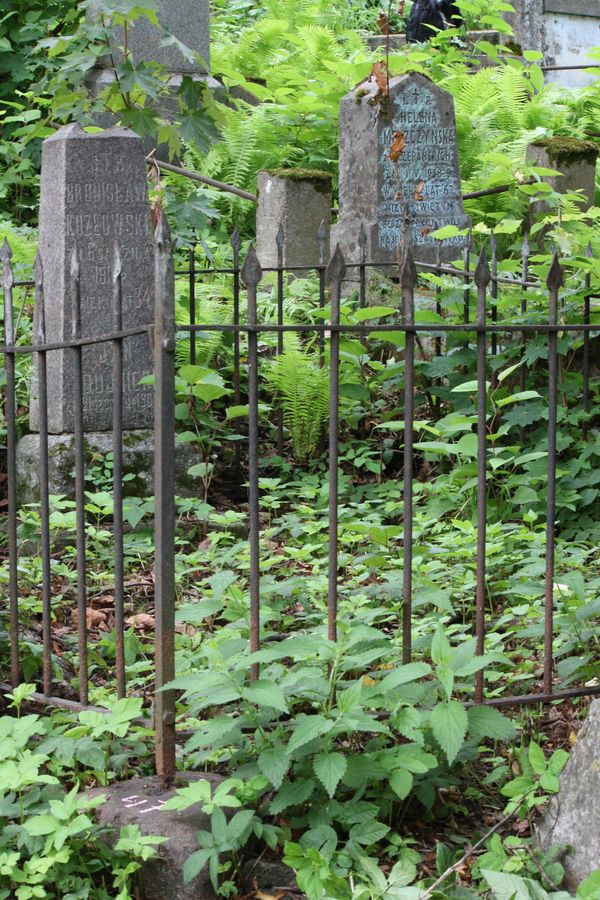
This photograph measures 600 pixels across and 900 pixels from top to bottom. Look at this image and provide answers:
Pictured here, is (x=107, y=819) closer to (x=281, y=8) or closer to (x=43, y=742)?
(x=43, y=742)

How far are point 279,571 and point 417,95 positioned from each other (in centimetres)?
457

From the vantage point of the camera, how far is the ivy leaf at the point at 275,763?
2.53 m

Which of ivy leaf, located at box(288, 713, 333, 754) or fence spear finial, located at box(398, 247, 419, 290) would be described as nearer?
ivy leaf, located at box(288, 713, 333, 754)

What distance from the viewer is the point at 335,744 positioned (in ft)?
9.48

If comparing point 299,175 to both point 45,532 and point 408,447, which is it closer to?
point 45,532

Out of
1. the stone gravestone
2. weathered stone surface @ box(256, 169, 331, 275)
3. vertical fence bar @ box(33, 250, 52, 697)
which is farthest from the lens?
weathered stone surface @ box(256, 169, 331, 275)

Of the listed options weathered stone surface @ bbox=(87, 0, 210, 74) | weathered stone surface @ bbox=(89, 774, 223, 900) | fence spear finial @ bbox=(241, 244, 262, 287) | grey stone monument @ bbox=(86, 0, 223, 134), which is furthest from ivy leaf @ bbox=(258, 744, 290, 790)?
weathered stone surface @ bbox=(87, 0, 210, 74)

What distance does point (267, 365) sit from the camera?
647cm

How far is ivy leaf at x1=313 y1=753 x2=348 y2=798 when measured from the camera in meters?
2.46

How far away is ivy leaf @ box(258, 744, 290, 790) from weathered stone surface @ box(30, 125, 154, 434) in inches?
117

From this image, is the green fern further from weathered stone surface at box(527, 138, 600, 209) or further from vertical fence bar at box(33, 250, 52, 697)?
weathered stone surface at box(527, 138, 600, 209)

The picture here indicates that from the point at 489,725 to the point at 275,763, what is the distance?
21.6 inches

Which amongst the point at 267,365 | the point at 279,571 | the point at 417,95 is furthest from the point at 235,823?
the point at 417,95

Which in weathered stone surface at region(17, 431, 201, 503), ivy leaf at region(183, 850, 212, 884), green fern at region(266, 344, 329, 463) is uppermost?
green fern at region(266, 344, 329, 463)
